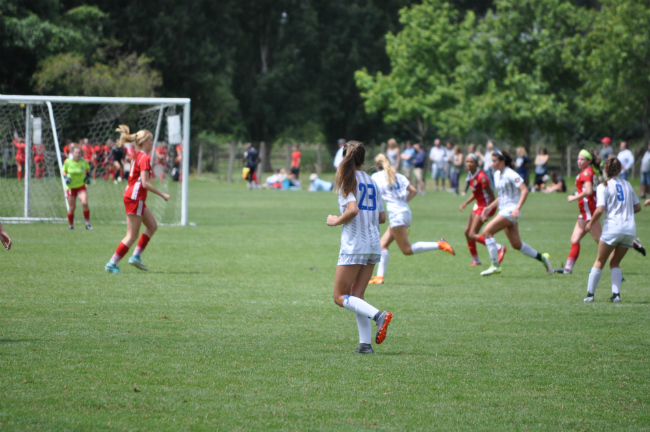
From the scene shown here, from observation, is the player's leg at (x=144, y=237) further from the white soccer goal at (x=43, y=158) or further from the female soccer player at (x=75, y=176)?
the white soccer goal at (x=43, y=158)

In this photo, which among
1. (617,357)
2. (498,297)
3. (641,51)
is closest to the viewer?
(617,357)

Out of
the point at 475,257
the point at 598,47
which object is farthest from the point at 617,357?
the point at 598,47

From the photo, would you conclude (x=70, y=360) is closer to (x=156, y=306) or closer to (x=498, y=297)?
(x=156, y=306)

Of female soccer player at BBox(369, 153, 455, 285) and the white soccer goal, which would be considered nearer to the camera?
female soccer player at BBox(369, 153, 455, 285)

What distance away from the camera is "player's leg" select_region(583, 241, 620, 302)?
9.41 metres

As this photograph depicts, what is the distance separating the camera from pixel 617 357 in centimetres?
678

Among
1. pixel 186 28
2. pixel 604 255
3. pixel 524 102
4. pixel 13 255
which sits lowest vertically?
pixel 13 255

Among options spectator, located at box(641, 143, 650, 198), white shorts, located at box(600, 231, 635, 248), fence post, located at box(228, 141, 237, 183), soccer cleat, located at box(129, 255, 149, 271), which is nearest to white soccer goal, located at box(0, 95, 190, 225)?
soccer cleat, located at box(129, 255, 149, 271)

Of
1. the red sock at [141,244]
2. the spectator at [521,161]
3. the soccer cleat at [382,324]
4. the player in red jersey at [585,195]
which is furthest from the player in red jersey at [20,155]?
the spectator at [521,161]

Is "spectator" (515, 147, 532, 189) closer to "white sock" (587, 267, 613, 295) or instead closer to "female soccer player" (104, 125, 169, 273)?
"white sock" (587, 267, 613, 295)

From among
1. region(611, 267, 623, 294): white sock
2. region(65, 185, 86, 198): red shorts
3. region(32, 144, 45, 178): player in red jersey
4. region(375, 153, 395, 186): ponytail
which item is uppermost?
region(375, 153, 395, 186): ponytail

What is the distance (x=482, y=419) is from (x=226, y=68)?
5634cm

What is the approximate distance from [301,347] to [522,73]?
130ft

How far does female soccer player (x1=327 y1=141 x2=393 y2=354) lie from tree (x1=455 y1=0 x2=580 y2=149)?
3688 cm
